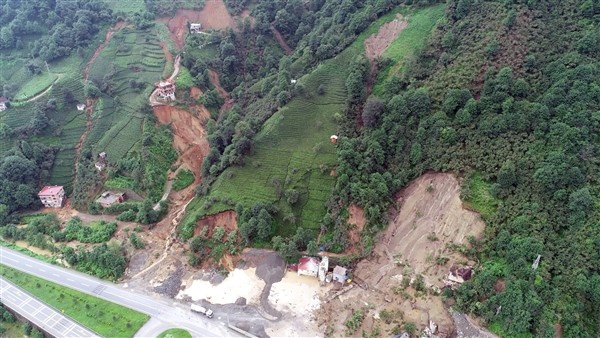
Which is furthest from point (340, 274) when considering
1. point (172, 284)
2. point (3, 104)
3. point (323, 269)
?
point (3, 104)

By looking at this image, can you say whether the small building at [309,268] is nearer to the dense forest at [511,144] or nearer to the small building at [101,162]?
the dense forest at [511,144]

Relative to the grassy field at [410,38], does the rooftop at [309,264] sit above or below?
below

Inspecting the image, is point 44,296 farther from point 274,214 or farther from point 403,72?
point 403,72

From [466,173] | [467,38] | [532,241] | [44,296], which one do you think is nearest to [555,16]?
[467,38]

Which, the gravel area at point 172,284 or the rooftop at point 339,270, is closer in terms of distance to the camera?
the rooftop at point 339,270

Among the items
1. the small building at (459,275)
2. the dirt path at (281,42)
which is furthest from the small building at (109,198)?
the small building at (459,275)

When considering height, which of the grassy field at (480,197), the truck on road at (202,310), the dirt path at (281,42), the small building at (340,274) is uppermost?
the dirt path at (281,42)
